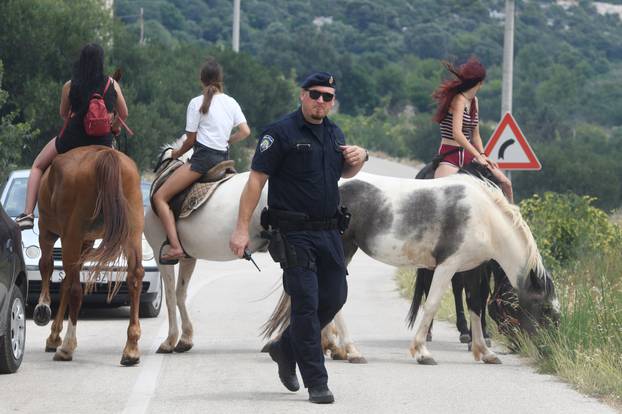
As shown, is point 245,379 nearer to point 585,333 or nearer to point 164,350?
point 164,350

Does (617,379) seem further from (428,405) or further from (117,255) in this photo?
(117,255)

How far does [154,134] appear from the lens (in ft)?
159

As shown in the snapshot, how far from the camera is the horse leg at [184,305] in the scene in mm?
12797

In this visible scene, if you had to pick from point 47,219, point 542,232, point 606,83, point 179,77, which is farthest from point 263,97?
point 606,83

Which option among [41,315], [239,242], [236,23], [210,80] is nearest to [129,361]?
[41,315]

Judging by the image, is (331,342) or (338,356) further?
(331,342)

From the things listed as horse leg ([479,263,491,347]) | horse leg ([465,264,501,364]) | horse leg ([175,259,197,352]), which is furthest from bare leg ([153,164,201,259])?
horse leg ([479,263,491,347])

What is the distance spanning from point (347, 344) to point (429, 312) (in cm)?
74

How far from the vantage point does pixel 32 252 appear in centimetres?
1595

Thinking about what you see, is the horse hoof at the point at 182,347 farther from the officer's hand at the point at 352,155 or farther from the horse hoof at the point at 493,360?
the officer's hand at the point at 352,155

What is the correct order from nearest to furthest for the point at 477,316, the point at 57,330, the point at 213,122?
the point at 477,316, the point at 57,330, the point at 213,122

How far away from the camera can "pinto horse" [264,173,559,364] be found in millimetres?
12305

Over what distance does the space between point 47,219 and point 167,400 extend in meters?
3.49

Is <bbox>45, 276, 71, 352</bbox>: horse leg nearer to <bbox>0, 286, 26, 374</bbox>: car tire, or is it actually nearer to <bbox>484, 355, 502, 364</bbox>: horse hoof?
<bbox>0, 286, 26, 374</bbox>: car tire
